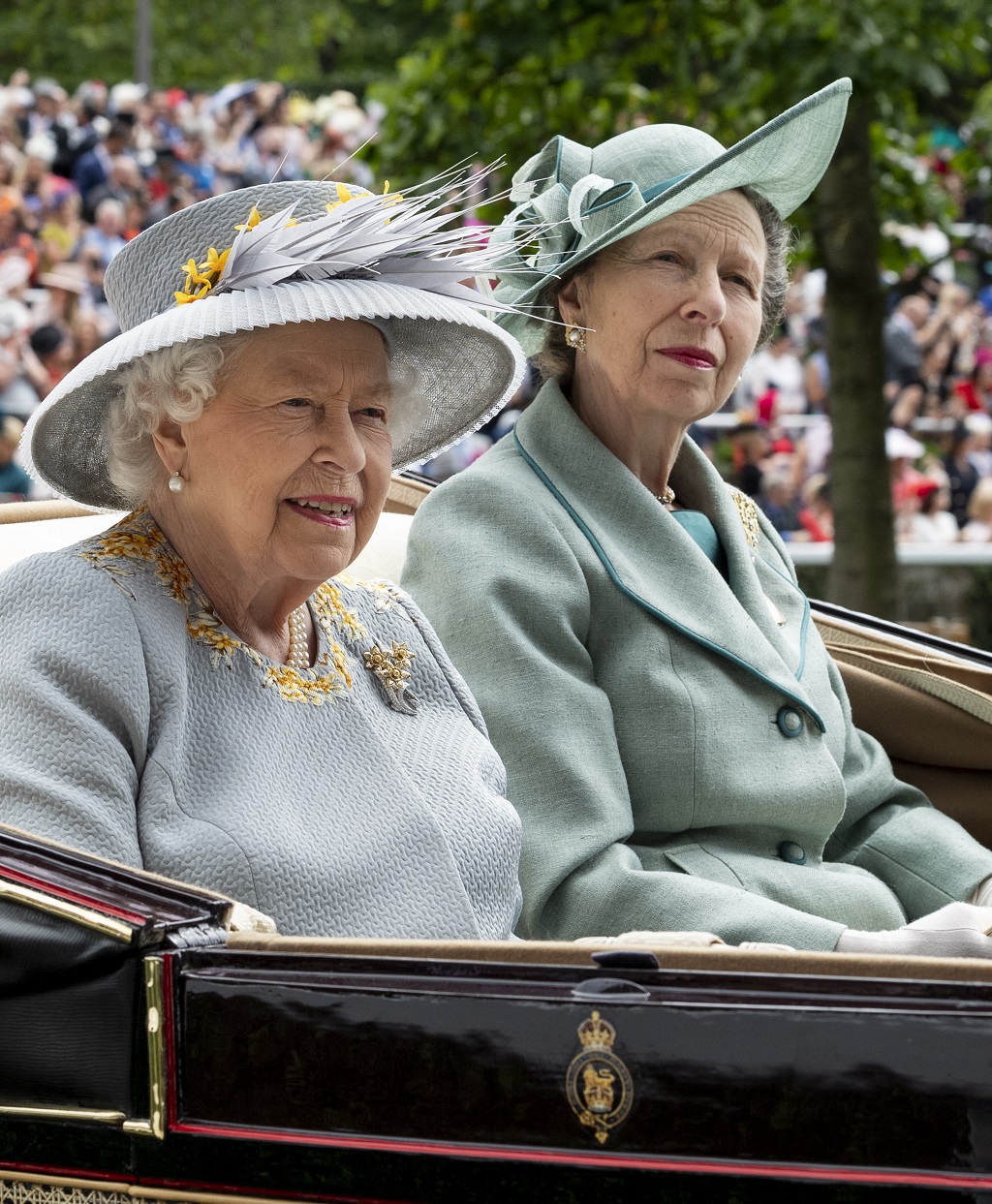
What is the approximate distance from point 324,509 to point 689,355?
0.73 m

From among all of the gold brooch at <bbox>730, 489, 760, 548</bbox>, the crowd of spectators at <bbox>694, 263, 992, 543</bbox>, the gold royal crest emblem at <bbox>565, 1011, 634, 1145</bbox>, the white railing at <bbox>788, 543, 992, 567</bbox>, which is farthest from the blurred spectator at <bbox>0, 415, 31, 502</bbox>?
the gold royal crest emblem at <bbox>565, 1011, 634, 1145</bbox>

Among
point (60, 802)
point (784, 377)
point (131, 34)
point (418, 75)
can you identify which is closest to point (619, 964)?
point (60, 802)

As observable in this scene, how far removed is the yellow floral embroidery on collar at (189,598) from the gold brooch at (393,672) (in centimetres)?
7

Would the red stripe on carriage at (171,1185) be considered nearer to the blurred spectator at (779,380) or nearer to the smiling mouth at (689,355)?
the smiling mouth at (689,355)

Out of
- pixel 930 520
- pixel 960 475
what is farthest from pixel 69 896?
pixel 960 475

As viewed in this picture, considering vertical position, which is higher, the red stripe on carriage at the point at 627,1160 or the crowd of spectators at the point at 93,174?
the crowd of spectators at the point at 93,174

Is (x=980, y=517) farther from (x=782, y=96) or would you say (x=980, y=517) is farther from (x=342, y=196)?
(x=342, y=196)

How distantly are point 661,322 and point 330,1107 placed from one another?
1.38 meters

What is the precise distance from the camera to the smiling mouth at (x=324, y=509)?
1854 millimetres

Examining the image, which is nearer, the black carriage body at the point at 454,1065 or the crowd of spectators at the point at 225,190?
the black carriage body at the point at 454,1065

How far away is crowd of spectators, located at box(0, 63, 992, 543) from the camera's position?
29.5 feet

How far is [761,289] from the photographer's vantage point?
2547 millimetres

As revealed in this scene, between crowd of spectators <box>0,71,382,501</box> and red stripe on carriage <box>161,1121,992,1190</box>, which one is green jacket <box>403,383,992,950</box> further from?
crowd of spectators <box>0,71,382,501</box>

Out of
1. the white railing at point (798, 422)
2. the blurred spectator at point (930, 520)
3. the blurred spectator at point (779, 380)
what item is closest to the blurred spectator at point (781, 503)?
the blurred spectator at point (930, 520)
